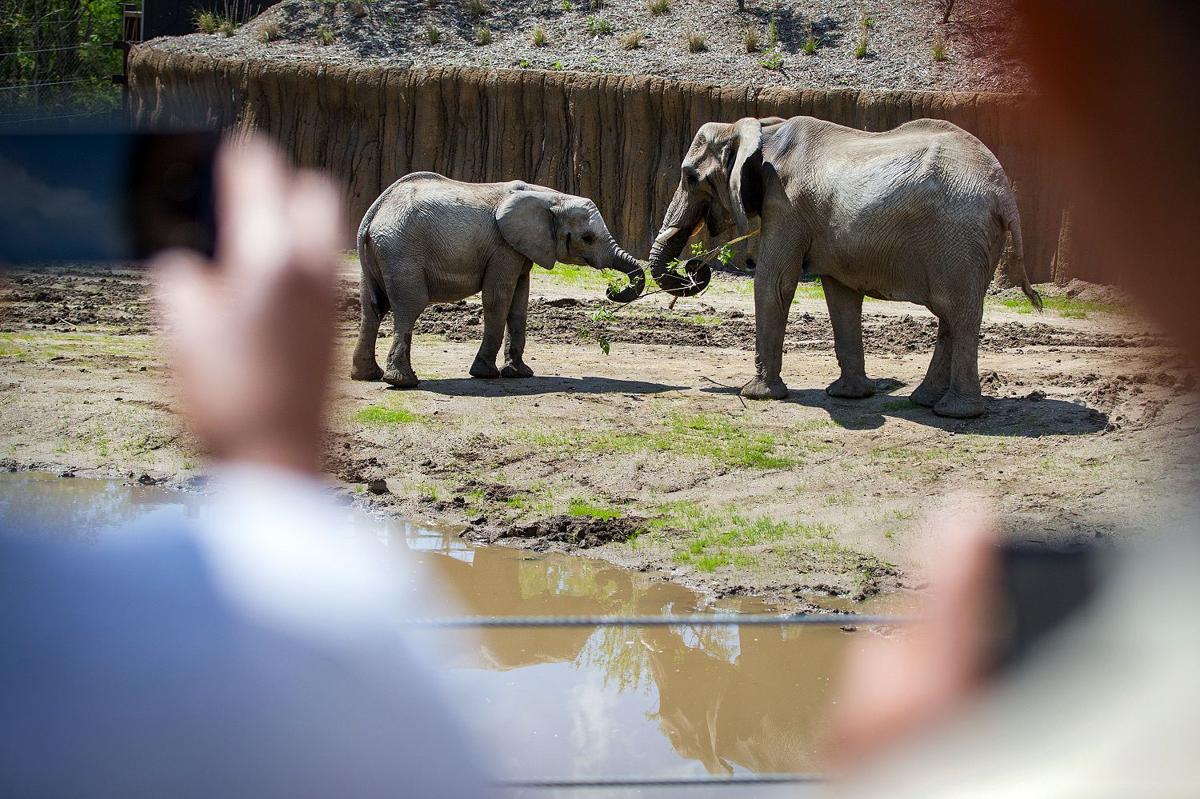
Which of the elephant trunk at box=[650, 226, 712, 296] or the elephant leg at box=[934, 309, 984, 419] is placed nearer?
the elephant leg at box=[934, 309, 984, 419]

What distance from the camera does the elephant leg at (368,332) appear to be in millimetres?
11180

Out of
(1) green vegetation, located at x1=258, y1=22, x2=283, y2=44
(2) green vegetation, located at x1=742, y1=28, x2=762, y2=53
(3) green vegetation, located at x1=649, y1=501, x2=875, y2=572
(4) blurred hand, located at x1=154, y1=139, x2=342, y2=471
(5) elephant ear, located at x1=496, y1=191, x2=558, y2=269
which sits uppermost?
(2) green vegetation, located at x1=742, y1=28, x2=762, y2=53

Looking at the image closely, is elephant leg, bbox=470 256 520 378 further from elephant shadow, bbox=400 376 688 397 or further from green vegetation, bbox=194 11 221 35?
green vegetation, bbox=194 11 221 35

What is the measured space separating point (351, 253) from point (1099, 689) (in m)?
18.0

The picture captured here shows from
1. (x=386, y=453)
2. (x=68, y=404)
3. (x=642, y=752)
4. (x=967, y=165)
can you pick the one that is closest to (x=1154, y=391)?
(x=967, y=165)

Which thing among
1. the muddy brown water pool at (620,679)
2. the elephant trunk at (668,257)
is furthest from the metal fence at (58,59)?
the muddy brown water pool at (620,679)

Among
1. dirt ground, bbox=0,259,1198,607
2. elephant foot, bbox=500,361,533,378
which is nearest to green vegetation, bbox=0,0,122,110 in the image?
dirt ground, bbox=0,259,1198,607

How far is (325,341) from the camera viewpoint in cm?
317

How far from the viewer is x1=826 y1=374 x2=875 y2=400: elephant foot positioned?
1052 cm

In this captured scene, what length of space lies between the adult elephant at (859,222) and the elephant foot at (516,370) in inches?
57.3

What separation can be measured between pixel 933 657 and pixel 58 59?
26606 millimetres

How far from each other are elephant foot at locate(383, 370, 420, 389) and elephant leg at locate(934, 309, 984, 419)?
4332 mm

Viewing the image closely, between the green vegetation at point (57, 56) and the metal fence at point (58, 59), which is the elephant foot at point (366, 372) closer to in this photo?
the metal fence at point (58, 59)

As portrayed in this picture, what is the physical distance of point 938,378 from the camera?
10.2 metres
